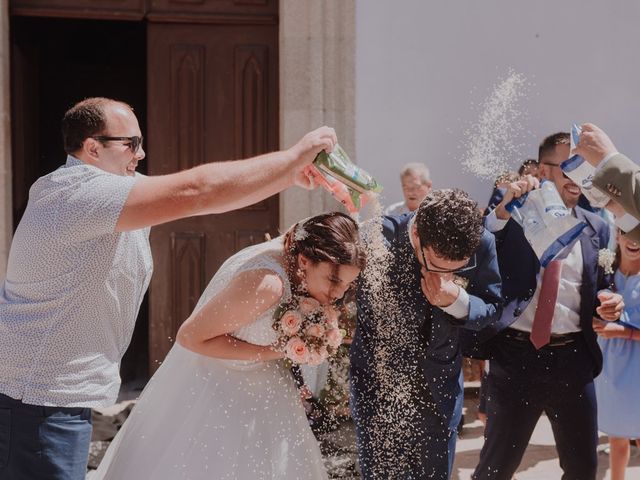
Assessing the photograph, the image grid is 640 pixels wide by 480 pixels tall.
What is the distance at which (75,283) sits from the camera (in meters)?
2.34

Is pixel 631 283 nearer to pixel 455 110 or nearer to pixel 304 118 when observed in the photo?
pixel 455 110

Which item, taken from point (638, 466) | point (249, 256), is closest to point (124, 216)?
point (249, 256)

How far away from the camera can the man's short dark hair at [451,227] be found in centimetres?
287

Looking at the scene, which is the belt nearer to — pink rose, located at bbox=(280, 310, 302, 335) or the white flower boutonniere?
the white flower boutonniere

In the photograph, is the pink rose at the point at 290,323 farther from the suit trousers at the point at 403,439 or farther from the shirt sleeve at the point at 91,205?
the shirt sleeve at the point at 91,205

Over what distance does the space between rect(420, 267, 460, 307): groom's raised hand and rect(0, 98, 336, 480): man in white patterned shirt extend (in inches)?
31.4

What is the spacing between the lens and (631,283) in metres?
4.43

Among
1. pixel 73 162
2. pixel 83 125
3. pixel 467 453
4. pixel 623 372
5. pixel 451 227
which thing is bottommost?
pixel 467 453

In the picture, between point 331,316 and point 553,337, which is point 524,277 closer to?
point 553,337

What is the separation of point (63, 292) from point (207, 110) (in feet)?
13.9

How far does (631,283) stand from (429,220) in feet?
6.65

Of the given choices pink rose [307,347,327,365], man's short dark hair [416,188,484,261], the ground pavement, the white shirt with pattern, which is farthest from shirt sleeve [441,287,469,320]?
the ground pavement

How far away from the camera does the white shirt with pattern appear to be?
2258 mm

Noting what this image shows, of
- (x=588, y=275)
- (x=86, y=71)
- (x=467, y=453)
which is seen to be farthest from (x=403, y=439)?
(x=86, y=71)
